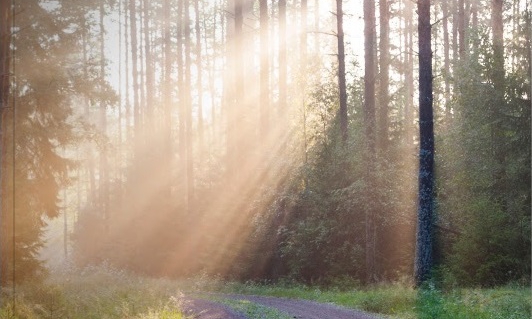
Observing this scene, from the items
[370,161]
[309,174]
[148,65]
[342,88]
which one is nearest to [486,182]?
[370,161]

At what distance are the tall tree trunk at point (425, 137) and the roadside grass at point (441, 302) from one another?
1.00 metres

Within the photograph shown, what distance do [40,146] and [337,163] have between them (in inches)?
422

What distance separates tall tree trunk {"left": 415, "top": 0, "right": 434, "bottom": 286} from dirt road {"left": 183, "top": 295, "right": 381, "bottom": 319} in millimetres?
3279

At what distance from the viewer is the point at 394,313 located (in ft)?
50.5

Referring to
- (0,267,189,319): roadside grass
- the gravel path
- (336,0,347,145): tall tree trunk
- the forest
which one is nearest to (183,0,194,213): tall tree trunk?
the forest

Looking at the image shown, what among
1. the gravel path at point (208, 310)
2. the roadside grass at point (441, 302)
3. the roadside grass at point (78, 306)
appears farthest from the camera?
the gravel path at point (208, 310)

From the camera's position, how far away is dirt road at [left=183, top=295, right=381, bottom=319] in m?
14.6

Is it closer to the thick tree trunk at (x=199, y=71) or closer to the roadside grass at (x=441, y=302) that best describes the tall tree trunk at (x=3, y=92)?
the roadside grass at (x=441, y=302)

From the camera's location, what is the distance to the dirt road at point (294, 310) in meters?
14.6

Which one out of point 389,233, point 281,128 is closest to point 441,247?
point 389,233

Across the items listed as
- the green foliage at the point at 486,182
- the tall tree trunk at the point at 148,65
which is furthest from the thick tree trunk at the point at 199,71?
the green foliage at the point at 486,182

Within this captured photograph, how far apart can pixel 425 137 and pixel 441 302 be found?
5.27 m

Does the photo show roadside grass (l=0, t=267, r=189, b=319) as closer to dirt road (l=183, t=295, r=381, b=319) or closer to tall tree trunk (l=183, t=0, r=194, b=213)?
dirt road (l=183, t=295, r=381, b=319)

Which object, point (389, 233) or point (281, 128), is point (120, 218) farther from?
point (389, 233)
